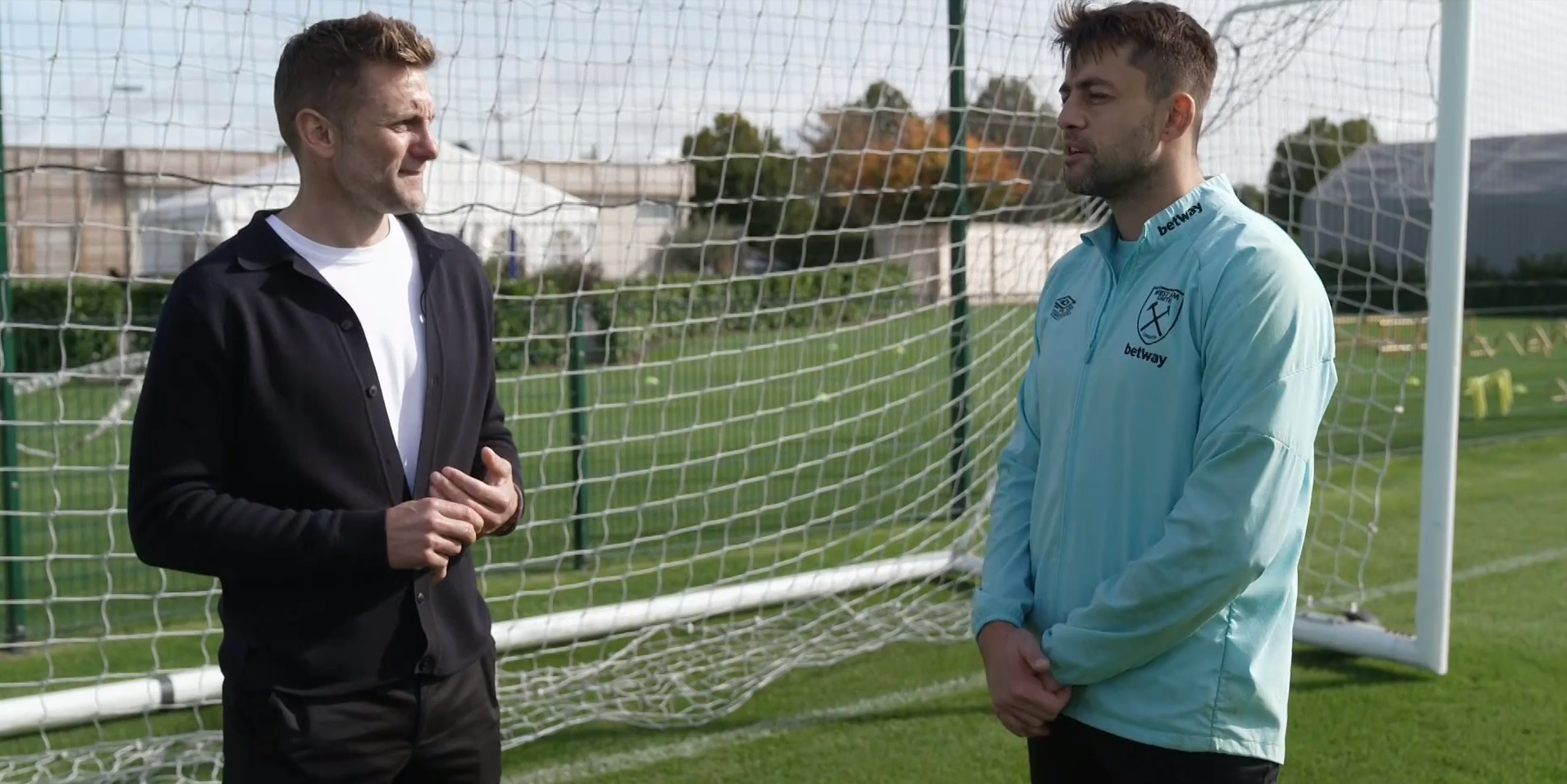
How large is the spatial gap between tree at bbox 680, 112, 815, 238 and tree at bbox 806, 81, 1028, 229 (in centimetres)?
16

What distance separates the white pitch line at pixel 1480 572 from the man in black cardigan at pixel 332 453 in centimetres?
471

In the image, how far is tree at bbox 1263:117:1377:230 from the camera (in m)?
6.02

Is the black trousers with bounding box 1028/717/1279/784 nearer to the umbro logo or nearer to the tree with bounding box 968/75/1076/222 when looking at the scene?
the umbro logo

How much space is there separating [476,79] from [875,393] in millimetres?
2919

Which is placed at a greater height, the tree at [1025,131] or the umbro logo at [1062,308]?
the tree at [1025,131]

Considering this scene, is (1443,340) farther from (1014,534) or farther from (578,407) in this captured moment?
(578,407)

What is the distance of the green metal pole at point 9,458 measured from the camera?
15.4 feet

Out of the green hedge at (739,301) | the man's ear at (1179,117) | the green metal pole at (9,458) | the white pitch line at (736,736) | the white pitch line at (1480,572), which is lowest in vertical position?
the white pitch line at (736,736)

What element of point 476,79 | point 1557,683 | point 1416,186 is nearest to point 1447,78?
point 1416,186

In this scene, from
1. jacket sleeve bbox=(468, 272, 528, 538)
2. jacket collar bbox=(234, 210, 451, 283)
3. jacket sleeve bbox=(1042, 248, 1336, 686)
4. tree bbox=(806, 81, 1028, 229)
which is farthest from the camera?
tree bbox=(806, 81, 1028, 229)

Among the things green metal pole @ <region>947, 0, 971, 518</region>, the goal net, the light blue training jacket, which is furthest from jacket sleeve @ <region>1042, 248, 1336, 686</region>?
green metal pole @ <region>947, 0, 971, 518</region>

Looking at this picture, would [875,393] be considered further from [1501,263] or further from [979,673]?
[1501,263]

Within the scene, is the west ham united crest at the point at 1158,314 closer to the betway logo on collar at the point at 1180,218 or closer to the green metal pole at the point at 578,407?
the betway logo on collar at the point at 1180,218

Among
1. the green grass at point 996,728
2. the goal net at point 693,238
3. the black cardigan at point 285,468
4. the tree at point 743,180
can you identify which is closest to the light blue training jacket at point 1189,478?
the black cardigan at point 285,468
